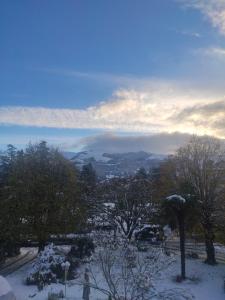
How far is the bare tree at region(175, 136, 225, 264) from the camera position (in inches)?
1432

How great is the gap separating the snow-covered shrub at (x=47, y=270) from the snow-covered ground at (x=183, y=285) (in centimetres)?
77

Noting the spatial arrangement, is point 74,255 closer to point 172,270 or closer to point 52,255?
point 52,255

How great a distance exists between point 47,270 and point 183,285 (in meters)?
9.79

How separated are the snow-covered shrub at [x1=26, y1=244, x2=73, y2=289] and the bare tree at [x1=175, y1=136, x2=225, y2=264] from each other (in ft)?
37.3

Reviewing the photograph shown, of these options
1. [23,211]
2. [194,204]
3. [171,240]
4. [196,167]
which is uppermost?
[196,167]

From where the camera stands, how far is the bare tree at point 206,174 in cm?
3638

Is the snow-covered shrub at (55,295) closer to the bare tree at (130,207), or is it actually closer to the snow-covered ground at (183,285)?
the snow-covered ground at (183,285)

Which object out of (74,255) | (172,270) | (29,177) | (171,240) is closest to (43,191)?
(29,177)

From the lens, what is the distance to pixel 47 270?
109ft

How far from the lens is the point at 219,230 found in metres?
35.9

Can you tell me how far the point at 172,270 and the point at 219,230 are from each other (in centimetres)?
495

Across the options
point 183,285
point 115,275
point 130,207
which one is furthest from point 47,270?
point 130,207

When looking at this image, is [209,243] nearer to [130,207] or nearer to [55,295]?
[130,207]

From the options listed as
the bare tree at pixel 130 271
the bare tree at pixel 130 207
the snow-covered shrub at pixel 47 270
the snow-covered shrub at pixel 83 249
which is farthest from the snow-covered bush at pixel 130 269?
the bare tree at pixel 130 207
